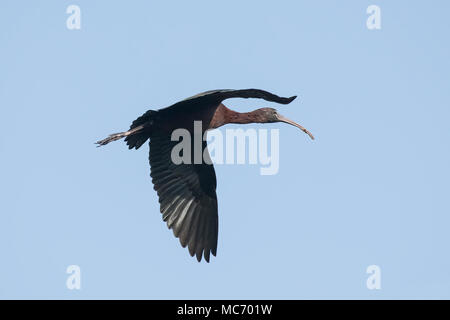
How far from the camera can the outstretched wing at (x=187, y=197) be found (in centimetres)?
1535

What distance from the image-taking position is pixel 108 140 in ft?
47.8

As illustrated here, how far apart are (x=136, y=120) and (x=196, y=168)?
1.62 meters

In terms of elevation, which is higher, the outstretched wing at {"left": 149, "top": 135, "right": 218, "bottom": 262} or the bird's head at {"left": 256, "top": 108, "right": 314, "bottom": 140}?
the bird's head at {"left": 256, "top": 108, "right": 314, "bottom": 140}

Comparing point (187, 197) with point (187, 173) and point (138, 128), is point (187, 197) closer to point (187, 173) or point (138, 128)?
point (187, 173)

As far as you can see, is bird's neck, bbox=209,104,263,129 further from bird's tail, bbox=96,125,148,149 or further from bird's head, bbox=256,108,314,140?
bird's tail, bbox=96,125,148,149

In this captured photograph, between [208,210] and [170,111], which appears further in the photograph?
[208,210]

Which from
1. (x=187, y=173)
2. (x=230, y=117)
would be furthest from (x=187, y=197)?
(x=230, y=117)

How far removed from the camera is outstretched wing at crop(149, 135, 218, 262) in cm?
1535

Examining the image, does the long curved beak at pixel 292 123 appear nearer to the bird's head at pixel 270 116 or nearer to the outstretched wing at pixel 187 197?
the bird's head at pixel 270 116

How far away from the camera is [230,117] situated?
1523 centimetres

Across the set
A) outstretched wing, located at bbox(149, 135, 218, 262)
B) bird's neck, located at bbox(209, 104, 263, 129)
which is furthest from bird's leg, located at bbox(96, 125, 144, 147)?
bird's neck, located at bbox(209, 104, 263, 129)
